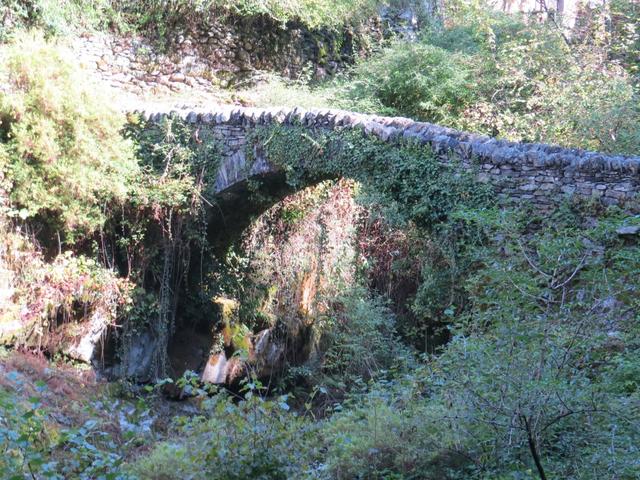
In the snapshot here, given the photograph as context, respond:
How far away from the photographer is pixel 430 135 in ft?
23.6

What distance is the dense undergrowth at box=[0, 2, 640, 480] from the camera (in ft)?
13.5

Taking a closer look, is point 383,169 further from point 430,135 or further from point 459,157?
point 459,157

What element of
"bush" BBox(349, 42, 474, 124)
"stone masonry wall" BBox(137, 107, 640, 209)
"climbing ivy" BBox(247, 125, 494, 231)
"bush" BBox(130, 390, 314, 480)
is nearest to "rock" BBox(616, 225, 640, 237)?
"stone masonry wall" BBox(137, 107, 640, 209)

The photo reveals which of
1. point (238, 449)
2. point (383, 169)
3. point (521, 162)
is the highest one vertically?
point (521, 162)

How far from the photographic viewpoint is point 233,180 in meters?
9.08

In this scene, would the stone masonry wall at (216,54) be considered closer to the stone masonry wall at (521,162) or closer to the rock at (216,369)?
the rock at (216,369)

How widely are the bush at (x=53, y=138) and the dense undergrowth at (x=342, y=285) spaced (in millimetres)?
26

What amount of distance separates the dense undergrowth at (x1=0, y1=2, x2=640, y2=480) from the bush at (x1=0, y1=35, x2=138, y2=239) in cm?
3

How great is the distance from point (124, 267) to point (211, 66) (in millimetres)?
5879

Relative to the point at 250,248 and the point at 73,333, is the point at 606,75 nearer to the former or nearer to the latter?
the point at 250,248

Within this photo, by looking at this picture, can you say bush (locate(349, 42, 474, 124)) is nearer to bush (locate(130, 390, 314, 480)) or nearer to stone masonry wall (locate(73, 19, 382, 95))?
stone masonry wall (locate(73, 19, 382, 95))

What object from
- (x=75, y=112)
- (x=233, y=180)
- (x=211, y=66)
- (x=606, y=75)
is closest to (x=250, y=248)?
(x=233, y=180)

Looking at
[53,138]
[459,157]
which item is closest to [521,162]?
[459,157]

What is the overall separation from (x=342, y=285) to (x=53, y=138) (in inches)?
188
